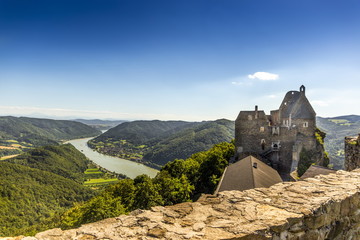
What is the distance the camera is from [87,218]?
17.8 m

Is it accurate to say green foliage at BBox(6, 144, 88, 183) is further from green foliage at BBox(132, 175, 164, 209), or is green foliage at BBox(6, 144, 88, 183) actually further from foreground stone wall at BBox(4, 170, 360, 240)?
foreground stone wall at BBox(4, 170, 360, 240)

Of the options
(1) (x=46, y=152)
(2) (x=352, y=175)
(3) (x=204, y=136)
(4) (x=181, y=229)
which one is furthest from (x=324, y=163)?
(1) (x=46, y=152)

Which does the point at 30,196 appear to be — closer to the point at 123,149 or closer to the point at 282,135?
the point at 282,135

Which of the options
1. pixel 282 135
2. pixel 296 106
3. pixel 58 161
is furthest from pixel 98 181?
pixel 296 106

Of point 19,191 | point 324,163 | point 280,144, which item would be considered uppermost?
point 280,144

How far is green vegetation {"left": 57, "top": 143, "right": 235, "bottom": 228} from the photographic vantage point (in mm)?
18125

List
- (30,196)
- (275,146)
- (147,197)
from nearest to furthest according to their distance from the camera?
(147,197) < (275,146) < (30,196)

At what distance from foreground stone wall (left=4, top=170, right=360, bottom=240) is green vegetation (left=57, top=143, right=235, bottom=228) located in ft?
51.0

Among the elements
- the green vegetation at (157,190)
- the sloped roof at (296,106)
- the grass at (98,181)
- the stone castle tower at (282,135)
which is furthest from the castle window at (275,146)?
the grass at (98,181)

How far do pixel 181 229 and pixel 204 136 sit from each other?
109 m

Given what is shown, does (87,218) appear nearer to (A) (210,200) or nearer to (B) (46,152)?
(A) (210,200)

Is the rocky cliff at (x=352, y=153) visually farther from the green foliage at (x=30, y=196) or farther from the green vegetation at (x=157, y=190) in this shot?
the green foliage at (x=30, y=196)

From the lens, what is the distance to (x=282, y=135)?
23500mm

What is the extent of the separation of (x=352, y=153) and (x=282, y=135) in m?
16.4
